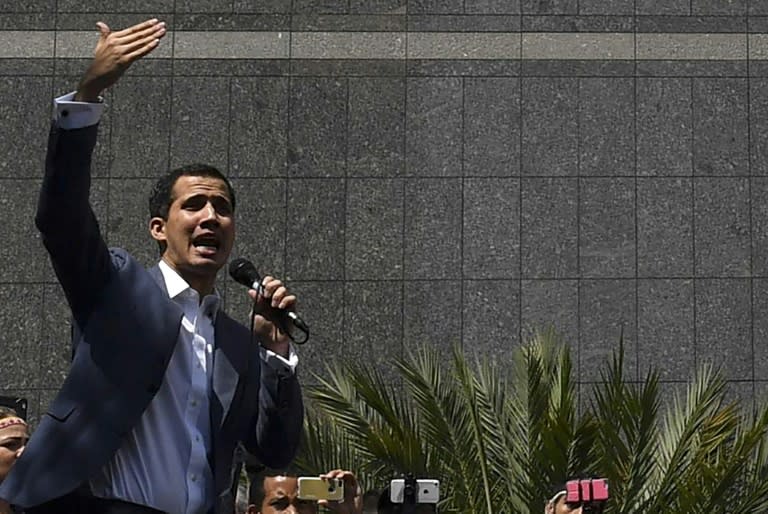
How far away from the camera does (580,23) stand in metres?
11.1

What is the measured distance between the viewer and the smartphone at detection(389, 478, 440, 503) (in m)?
Result: 6.57

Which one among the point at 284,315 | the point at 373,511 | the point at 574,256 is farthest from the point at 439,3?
the point at 284,315

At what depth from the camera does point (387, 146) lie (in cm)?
1098

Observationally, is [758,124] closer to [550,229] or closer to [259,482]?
[550,229]

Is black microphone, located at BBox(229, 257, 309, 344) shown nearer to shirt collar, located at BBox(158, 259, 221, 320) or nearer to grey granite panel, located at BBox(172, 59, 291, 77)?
shirt collar, located at BBox(158, 259, 221, 320)

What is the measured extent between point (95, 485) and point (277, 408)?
584mm

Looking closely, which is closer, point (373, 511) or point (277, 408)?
point (277, 408)

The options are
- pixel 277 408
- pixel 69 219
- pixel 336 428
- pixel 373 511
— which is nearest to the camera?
pixel 69 219

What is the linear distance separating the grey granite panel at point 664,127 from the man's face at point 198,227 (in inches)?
278

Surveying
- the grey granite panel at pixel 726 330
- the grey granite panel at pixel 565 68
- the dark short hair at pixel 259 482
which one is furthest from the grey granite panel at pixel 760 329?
the dark short hair at pixel 259 482

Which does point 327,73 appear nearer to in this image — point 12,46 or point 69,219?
point 12,46

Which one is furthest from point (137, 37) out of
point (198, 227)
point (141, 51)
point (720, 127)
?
point (720, 127)

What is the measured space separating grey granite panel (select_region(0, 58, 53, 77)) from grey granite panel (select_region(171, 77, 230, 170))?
84 cm

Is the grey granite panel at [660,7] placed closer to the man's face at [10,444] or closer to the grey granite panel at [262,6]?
the grey granite panel at [262,6]
